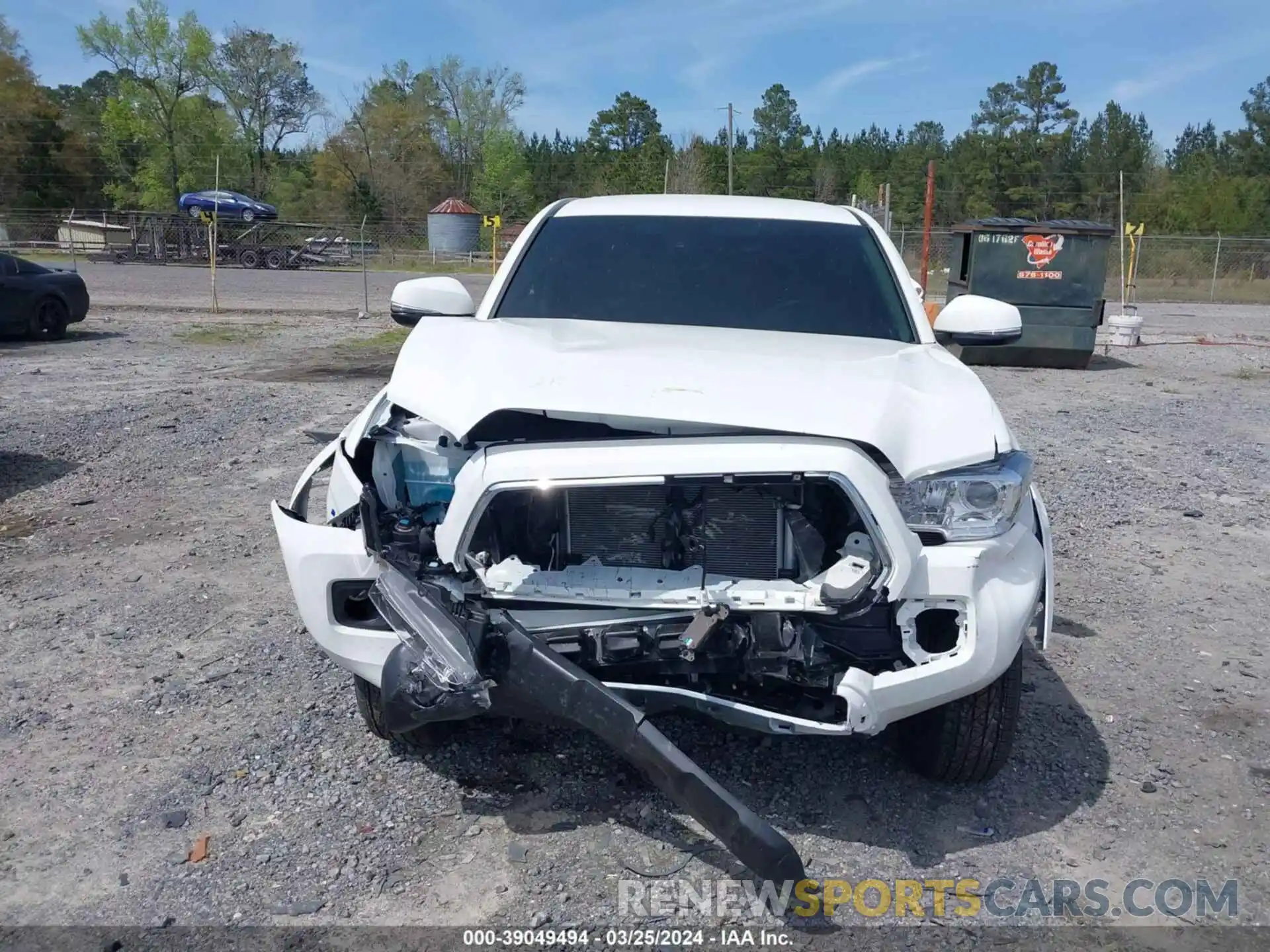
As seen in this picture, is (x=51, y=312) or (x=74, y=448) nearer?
(x=74, y=448)

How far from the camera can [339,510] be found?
3164 millimetres

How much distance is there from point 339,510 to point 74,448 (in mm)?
5952

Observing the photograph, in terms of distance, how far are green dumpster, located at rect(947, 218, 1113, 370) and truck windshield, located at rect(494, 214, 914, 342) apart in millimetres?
10362

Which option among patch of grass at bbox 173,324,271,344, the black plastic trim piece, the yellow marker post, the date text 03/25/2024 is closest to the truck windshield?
the black plastic trim piece

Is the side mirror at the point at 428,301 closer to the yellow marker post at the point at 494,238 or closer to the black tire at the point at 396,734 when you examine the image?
the black tire at the point at 396,734

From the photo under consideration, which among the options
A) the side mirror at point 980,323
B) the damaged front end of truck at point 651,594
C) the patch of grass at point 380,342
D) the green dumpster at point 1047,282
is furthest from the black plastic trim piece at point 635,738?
the patch of grass at point 380,342

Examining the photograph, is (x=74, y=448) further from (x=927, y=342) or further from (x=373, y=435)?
(x=927, y=342)

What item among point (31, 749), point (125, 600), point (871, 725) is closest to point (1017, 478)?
point (871, 725)

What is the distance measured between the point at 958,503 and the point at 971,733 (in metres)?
0.78

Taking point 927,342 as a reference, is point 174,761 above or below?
below

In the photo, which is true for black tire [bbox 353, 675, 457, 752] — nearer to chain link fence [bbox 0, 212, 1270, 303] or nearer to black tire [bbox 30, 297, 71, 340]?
black tire [bbox 30, 297, 71, 340]

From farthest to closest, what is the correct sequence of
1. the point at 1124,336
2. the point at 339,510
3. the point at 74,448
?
the point at 1124,336
the point at 74,448
the point at 339,510

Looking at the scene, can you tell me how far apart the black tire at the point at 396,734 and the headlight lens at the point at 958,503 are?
161 centimetres

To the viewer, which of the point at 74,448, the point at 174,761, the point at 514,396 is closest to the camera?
the point at 514,396
